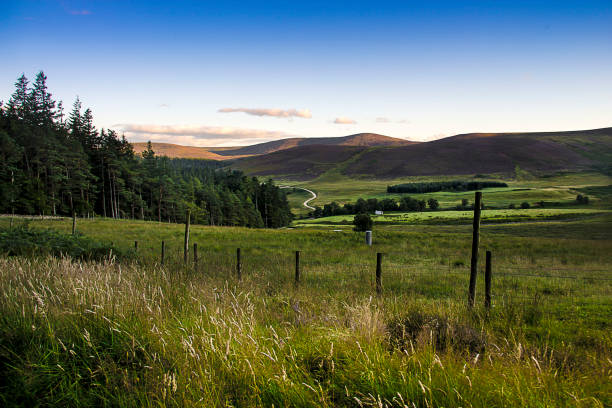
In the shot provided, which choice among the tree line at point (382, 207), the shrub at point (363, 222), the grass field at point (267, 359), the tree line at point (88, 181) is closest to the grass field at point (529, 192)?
the tree line at point (382, 207)

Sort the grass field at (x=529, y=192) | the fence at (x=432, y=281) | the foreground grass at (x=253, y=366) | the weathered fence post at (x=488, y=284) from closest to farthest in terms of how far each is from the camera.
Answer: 1. the foreground grass at (x=253, y=366)
2. the weathered fence post at (x=488, y=284)
3. the fence at (x=432, y=281)
4. the grass field at (x=529, y=192)

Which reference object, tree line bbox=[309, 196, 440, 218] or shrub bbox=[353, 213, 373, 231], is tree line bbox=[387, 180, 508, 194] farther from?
shrub bbox=[353, 213, 373, 231]

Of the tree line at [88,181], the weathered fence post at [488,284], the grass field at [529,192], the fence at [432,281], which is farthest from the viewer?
the grass field at [529,192]

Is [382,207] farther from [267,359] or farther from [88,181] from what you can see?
[267,359]

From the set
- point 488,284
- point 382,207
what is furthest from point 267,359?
point 382,207

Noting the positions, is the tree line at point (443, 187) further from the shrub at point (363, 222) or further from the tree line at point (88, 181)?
the shrub at point (363, 222)

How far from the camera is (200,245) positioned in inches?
992

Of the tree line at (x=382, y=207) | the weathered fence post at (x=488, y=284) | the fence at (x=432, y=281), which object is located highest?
the weathered fence post at (x=488, y=284)

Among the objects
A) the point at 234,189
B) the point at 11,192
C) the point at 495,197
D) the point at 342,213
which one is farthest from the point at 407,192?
the point at 11,192

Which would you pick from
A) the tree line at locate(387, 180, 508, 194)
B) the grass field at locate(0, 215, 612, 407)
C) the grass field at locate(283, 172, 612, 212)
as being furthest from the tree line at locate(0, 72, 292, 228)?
the tree line at locate(387, 180, 508, 194)

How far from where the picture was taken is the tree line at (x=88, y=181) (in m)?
57.4

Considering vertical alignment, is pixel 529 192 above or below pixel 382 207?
above

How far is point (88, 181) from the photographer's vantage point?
65125 millimetres

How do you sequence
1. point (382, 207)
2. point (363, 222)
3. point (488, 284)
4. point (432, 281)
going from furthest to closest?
point (382, 207), point (363, 222), point (432, 281), point (488, 284)
